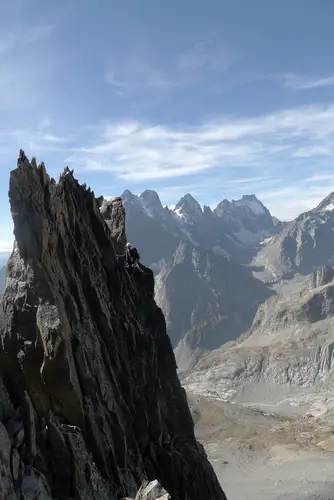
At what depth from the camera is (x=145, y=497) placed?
18.6 metres

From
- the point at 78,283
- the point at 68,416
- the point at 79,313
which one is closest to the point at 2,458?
the point at 68,416

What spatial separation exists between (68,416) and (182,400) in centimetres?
1505

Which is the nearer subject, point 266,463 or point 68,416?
point 68,416

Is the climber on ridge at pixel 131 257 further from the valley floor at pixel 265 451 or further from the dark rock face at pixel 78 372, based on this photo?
the valley floor at pixel 265 451

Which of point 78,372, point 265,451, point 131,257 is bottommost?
point 265,451

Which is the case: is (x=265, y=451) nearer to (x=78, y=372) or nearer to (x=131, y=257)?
(x=131, y=257)

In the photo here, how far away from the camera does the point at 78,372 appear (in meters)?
23.5

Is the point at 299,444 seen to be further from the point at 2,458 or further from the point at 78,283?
the point at 2,458

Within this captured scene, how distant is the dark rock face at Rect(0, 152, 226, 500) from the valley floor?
169ft

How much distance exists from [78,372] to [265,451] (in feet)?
324

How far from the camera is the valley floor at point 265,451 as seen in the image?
79.9 metres

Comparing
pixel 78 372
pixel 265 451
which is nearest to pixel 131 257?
pixel 78 372

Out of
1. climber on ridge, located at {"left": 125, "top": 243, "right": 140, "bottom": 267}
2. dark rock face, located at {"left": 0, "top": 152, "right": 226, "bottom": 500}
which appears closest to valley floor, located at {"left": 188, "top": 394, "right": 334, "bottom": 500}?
dark rock face, located at {"left": 0, "top": 152, "right": 226, "bottom": 500}

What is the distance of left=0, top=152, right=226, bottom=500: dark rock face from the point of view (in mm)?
19453
